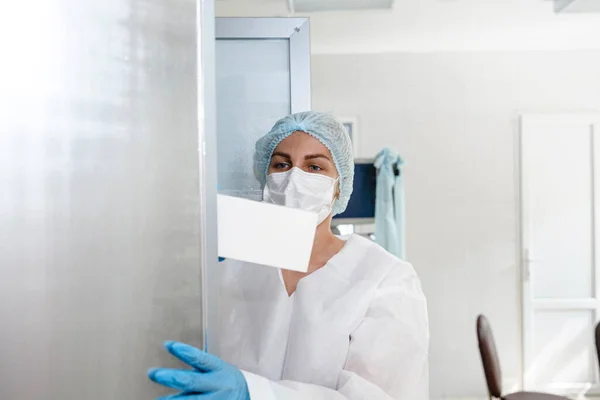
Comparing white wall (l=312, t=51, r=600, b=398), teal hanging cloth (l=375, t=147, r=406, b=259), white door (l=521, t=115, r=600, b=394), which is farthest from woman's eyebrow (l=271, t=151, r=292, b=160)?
white door (l=521, t=115, r=600, b=394)

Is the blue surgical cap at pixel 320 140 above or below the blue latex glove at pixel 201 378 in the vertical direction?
above

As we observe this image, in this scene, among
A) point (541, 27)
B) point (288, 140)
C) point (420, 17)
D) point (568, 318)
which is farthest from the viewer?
point (568, 318)

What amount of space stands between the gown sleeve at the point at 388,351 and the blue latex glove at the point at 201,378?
0.54ft

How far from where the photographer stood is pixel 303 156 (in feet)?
2.28

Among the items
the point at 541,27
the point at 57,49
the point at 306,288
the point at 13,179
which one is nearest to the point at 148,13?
the point at 57,49

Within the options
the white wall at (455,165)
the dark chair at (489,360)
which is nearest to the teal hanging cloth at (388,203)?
the dark chair at (489,360)

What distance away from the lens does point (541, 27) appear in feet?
9.31

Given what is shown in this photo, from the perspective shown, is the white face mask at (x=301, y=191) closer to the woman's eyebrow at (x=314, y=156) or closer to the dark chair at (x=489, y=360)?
the woman's eyebrow at (x=314, y=156)

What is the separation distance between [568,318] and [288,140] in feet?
10.1

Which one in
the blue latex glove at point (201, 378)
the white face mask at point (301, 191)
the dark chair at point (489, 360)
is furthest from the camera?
the dark chair at point (489, 360)

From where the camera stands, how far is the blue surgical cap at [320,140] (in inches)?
25.2

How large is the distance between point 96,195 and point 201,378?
187 millimetres

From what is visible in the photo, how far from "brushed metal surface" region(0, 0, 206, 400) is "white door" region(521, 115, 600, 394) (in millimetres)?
3034

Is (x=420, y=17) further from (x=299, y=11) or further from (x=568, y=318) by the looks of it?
(x=568, y=318)
